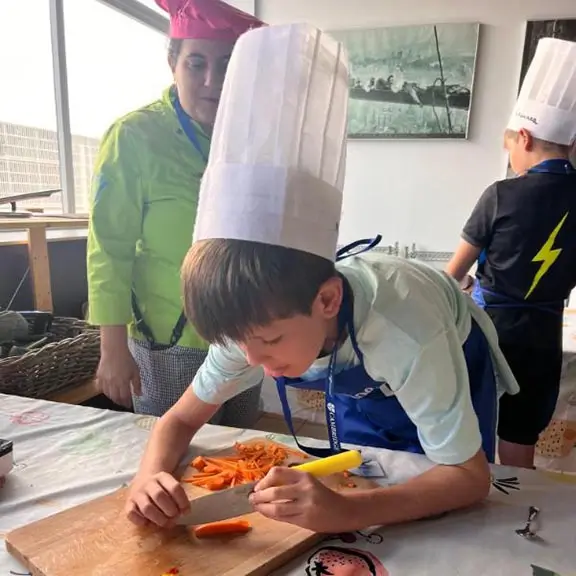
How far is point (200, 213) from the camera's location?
0.58 metres

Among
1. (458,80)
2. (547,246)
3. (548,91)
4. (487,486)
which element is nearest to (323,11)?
(458,80)

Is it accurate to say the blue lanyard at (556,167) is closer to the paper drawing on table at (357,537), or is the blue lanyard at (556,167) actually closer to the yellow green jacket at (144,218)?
the yellow green jacket at (144,218)

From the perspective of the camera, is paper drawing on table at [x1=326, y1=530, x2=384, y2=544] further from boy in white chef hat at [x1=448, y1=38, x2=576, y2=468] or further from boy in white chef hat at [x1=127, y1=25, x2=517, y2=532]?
boy in white chef hat at [x1=448, y1=38, x2=576, y2=468]

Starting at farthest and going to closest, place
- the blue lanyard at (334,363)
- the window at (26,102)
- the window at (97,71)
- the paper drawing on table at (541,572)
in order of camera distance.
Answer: the window at (97,71) → the window at (26,102) → the blue lanyard at (334,363) → the paper drawing on table at (541,572)

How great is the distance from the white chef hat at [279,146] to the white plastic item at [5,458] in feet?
1.06

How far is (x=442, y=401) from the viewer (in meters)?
0.56

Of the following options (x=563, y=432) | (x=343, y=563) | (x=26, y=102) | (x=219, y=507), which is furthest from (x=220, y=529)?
(x=26, y=102)

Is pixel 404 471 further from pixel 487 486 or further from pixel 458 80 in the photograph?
pixel 458 80

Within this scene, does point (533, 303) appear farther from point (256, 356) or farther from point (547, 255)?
point (256, 356)

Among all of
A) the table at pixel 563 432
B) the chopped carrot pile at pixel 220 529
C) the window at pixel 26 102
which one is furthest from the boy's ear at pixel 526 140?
the window at pixel 26 102

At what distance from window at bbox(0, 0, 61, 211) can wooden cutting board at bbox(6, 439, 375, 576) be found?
141 cm

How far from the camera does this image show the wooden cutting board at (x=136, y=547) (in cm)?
49

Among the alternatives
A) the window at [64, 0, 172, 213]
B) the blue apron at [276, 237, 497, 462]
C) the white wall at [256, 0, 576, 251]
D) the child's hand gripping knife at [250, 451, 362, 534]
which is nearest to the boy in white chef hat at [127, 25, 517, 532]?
the child's hand gripping knife at [250, 451, 362, 534]

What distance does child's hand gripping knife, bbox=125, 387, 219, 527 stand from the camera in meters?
0.55
